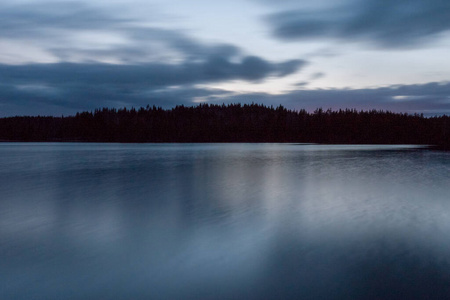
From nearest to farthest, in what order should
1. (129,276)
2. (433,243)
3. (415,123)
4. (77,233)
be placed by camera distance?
(129,276), (433,243), (77,233), (415,123)

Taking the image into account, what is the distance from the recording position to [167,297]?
6.84 metres

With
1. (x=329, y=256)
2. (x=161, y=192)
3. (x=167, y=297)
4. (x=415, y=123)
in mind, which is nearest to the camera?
(x=167, y=297)

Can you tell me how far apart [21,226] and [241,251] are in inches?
292

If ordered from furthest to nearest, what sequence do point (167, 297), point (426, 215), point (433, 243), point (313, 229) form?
point (426, 215) → point (313, 229) → point (433, 243) → point (167, 297)

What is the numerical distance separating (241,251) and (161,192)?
1143 cm

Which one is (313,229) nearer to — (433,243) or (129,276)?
(433,243)

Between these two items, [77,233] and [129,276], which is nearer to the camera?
[129,276]

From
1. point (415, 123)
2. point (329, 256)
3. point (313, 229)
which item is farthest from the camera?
point (415, 123)

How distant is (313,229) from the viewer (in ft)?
40.5

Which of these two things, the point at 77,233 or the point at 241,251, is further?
the point at 77,233

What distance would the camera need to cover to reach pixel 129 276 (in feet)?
25.8

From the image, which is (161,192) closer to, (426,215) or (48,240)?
(48,240)

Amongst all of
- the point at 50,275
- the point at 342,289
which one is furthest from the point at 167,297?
the point at 342,289

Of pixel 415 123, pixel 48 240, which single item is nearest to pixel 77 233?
pixel 48 240
